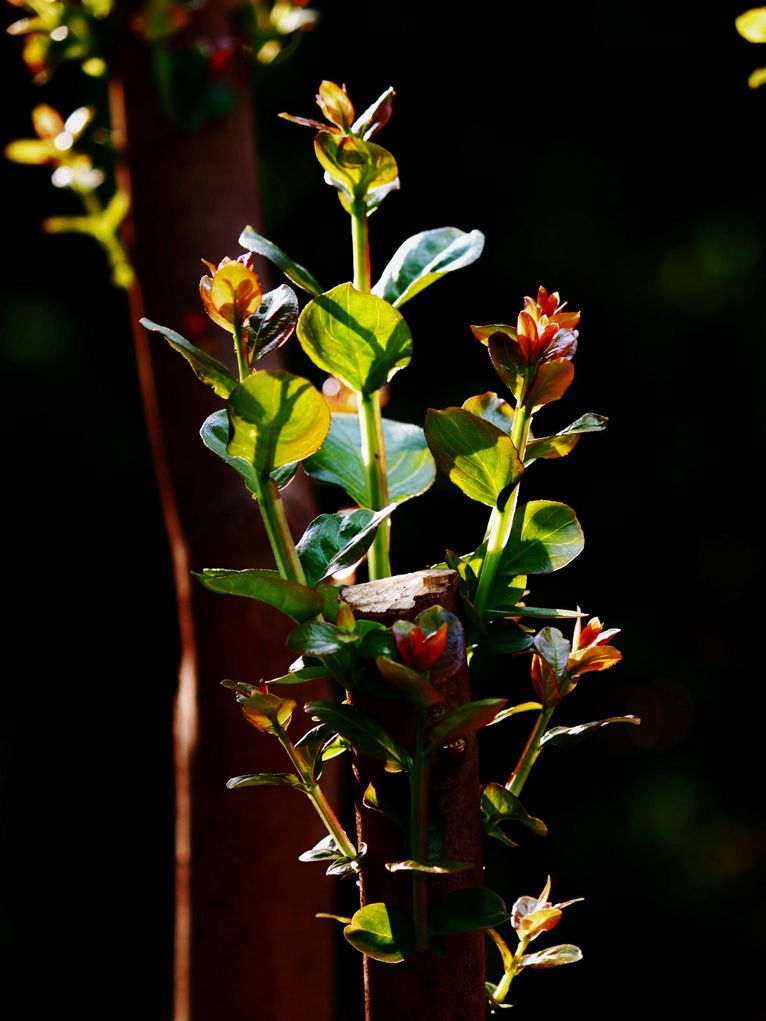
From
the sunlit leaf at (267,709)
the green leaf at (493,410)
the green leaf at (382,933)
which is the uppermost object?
the green leaf at (493,410)

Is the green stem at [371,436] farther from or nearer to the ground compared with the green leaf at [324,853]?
farther from the ground

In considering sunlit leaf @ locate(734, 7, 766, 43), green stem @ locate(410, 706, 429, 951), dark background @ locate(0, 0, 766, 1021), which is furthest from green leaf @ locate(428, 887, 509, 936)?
dark background @ locate(0, 0, 766, 1021)

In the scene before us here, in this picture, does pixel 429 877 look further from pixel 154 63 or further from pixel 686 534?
pixel 686 534

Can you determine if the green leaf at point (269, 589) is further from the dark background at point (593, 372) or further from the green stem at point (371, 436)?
the dark background at point (593, 372)

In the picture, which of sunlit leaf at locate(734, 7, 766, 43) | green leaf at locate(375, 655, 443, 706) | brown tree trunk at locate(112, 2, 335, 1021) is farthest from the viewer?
brown tree trunk at locate(112, 2, 335, 1021)

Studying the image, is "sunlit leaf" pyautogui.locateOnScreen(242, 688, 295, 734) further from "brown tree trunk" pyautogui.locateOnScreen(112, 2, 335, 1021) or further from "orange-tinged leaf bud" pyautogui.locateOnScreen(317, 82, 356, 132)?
"brown tree trunk" pyautogui.locateOnScreen(112, 2, 335, 1021)

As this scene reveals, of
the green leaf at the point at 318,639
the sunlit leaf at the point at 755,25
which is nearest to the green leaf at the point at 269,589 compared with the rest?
the green leaf at the point at 318,639

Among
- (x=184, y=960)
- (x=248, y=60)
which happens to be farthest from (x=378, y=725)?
(x=248, y=60)
